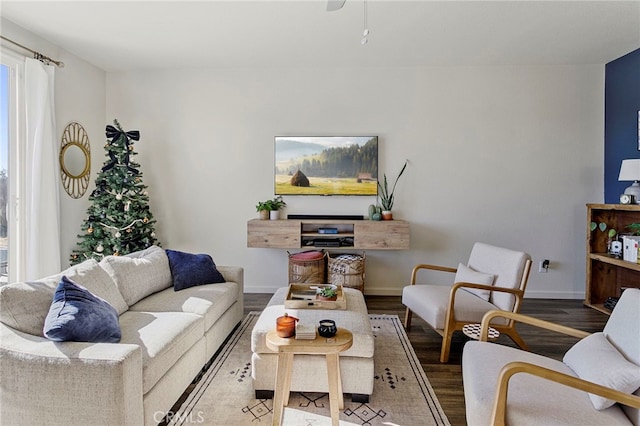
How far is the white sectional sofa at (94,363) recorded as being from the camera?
59.7 inches

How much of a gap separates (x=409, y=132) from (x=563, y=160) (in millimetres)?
1856

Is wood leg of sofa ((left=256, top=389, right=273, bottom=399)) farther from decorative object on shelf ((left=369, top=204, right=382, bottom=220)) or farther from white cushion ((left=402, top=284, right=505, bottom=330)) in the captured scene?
decorative object on shelf ((left=369, top=204, right=382, bottom=220))

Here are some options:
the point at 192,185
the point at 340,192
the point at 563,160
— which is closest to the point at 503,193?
the point at 563,160

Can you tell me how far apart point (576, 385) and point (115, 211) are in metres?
4.17

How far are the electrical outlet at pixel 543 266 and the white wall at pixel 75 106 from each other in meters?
5.45

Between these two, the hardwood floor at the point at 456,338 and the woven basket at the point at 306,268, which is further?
the woven basket at the point at 306,268

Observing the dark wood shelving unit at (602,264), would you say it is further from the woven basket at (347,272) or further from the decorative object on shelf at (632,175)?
the woven basket at (347,272)

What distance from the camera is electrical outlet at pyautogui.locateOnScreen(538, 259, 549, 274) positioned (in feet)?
14.2

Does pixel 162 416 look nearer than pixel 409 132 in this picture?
Yes

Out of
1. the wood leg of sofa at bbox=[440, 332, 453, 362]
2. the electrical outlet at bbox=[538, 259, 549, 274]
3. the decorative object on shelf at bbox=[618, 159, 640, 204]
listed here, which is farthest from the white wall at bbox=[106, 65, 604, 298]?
the wood leg of sofa at bbox=[440, 332, 453, 362]

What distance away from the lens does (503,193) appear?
14.3 feet

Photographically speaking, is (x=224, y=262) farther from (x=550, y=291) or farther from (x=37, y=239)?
(x=550, y=291)

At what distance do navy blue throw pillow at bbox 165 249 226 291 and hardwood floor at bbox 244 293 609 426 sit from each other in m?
0.86

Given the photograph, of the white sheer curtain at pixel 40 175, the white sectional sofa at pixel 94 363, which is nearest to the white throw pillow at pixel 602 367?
the white sectional sofa at pixel 94 363
